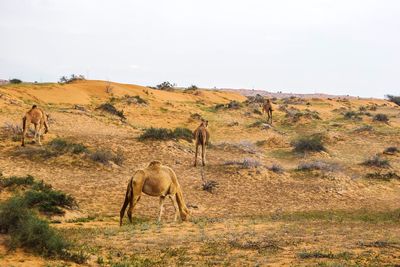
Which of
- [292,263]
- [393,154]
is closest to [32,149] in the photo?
[292,263]

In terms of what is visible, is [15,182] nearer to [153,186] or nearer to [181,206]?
[153,186]

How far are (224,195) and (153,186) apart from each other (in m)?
6.11

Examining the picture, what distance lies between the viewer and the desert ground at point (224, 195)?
9.66 meters

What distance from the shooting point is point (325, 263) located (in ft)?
28.8

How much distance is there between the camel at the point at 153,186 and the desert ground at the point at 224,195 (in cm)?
58

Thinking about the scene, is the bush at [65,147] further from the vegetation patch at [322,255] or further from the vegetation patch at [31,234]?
the vegetation patch at [322,255]

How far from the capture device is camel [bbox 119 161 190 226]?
12656 millimetres

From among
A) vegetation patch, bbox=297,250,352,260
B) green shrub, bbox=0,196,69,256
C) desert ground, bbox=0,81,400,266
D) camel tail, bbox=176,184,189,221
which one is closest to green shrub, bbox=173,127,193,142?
desert ground, bbox=0,81,400,266

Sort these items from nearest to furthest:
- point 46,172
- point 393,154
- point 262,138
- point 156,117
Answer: point 46,172, point 393,154, point 262,138, point 156,117

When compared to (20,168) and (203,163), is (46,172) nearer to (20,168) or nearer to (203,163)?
(20,168)

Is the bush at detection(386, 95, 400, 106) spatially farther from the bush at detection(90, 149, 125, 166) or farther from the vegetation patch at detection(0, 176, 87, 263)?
the vegetation patch at detection(0, 176, 87, 263)

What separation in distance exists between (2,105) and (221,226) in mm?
23923

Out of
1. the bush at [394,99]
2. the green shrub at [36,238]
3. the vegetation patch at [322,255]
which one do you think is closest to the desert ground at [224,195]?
the vegetation patch at [322,255]

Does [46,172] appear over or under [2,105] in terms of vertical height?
under
